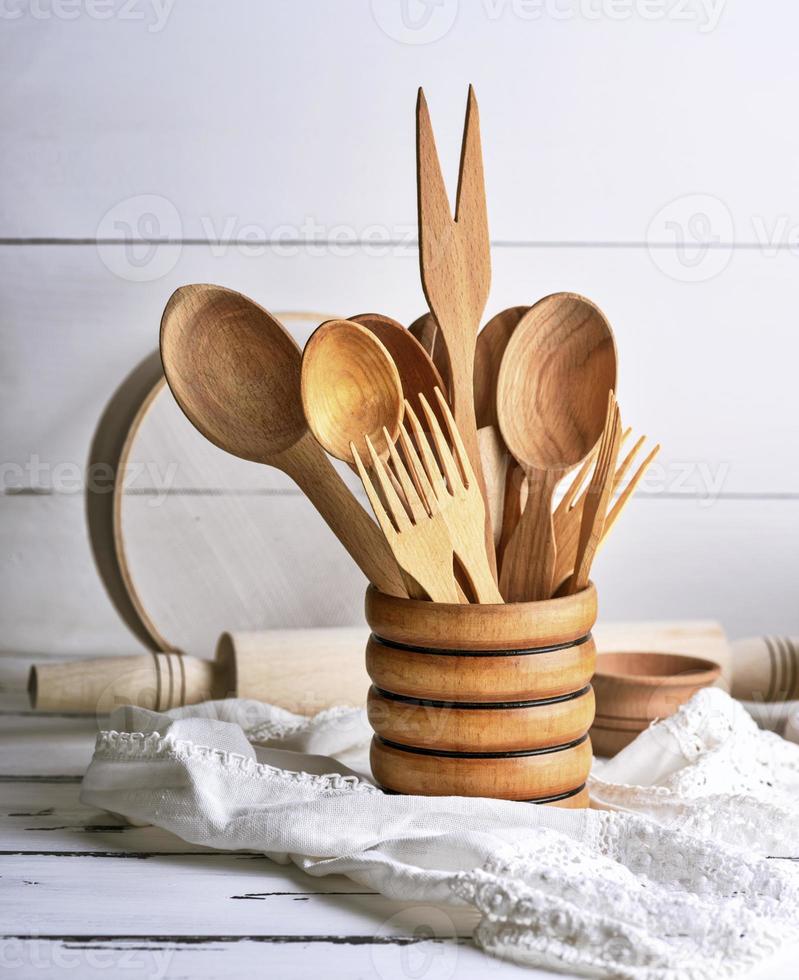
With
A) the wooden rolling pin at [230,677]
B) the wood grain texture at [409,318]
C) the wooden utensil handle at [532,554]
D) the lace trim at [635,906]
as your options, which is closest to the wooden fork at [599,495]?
the wooden utensil handle at [532,554]

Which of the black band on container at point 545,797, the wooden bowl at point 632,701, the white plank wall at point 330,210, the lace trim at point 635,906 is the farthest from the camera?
the white plank wall at point 330,210

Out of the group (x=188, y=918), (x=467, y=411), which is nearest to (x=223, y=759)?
(x=188, y=918)

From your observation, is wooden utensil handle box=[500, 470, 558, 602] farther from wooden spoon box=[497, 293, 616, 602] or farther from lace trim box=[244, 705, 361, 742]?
lace trim box=[244, 705, 361, 742]

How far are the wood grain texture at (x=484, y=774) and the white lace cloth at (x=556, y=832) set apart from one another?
0.01 m

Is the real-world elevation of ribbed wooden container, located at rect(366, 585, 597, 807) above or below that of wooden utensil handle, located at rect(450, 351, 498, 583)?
below

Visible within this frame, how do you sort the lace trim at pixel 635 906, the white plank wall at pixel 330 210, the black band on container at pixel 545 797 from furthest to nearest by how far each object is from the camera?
the white plank wall at pixel 330 210, the black band on container at pixel 545 797, the lace trim at pixel 635 906

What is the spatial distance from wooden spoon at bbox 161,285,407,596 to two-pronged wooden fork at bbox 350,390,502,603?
0.09ft

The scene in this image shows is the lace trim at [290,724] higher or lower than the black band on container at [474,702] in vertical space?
lower

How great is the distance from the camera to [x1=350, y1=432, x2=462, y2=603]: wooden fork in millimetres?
476

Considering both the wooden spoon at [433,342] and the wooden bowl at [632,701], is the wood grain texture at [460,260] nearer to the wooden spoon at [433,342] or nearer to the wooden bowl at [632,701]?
the wooden spoon at [433,342]

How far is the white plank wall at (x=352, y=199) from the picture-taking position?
0.81 m

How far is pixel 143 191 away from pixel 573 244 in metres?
0.32

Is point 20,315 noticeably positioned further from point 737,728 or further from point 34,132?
point 737,728

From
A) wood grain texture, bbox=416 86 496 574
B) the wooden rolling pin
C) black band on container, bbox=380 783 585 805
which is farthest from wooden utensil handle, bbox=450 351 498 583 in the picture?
the wooden rolling pin
